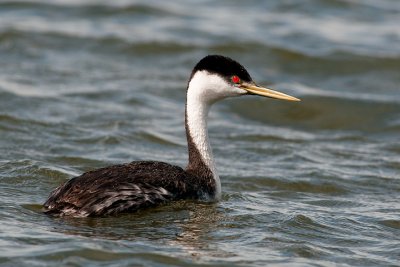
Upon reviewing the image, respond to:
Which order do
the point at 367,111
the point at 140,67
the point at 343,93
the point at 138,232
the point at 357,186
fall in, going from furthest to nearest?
the point at 140,67, the point at 343,93, the point at 367,111, the point at 357,186, the point at 138,232

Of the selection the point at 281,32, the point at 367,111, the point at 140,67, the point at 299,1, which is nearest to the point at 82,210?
the point at 367,111

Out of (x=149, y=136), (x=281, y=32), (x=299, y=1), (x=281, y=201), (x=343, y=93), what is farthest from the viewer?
(x=299, y=1)

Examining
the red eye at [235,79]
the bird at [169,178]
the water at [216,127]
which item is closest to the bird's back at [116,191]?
the bird at [169,178]

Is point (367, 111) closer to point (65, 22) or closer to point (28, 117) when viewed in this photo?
point (28, 117)

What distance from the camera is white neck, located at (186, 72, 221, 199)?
1002cm

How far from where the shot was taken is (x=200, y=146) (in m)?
10.2

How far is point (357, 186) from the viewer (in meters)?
11.5

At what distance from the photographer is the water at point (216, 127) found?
28.2 ft

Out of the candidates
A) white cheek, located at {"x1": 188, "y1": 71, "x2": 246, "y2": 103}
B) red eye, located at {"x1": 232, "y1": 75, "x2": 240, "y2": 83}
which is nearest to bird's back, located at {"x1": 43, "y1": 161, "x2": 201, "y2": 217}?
white cheek, located at {"x1": 188, "y1": 71, "x2": 246, "y2": 103}

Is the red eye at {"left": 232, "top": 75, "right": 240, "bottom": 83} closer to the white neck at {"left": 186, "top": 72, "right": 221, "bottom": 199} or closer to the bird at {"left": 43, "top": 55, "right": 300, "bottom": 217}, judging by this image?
the bird at {"left": 43, "top": 55, "right": 300, "bottom": 217}

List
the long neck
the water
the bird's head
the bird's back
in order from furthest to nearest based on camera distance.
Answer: the long neck, the bird's head, the bird's back, the water

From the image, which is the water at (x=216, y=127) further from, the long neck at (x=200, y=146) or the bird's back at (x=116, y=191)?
the long neck at (x=200, y=146)

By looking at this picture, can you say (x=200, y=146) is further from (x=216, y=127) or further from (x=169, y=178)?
(x=216, y=127)

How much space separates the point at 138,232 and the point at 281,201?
93.9 inches
